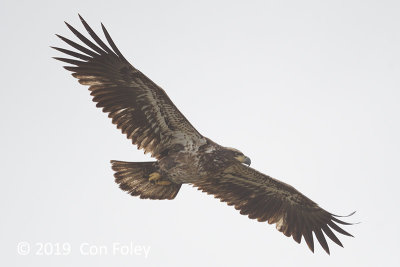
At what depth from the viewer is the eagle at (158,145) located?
963 cm

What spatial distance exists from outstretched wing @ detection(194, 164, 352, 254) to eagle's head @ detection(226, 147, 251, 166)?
0.93 metres

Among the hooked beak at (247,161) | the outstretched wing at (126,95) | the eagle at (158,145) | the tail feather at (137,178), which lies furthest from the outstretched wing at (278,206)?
the outstretched wing at (126,95)

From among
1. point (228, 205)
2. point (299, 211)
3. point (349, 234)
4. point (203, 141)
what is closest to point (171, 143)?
point (203, 141)

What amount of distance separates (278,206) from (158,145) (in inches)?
121

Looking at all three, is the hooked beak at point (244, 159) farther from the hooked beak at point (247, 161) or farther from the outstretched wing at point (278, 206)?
the outstretched wing at point (278, 206)

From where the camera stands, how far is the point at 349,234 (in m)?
11.4

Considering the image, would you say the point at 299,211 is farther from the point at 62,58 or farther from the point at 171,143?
the point at 62,58

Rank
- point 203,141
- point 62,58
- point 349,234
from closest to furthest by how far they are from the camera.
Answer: point 62,58 < point 203,141 < point 349,234

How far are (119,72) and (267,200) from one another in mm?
4188

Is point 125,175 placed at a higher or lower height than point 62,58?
lower

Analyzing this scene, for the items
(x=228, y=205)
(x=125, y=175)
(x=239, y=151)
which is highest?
(x=239, y=151)

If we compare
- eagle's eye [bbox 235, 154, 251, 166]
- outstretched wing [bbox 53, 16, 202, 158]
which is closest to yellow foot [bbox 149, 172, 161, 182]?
outstretched wing [bbox 53, 16, 202, 158]

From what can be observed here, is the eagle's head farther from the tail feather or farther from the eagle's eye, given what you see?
the tail feather

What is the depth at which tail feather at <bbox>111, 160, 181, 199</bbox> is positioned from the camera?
1025 cm
